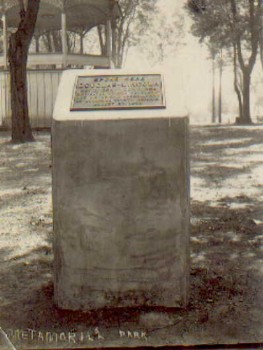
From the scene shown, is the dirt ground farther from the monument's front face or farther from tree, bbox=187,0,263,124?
tree, bbox=187,0,263,124

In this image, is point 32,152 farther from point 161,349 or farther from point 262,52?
point 262,52

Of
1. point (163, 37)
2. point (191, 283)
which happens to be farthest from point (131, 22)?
point (191, 283)

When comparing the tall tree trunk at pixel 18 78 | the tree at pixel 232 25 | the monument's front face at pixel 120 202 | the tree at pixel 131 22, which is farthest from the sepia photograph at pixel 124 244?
the tree at pixel 131 22

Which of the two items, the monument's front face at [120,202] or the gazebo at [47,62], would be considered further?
the gazebo at [47,62]

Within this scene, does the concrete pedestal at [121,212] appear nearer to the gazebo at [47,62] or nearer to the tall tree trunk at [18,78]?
the tall tree trunk at [18,78]

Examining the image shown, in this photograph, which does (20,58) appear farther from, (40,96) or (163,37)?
(163,37)

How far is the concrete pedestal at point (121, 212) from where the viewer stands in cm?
391

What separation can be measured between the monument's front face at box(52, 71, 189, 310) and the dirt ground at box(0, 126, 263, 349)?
0.56ft

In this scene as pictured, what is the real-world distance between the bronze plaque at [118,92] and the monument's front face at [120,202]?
1cm

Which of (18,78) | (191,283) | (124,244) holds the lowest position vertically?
(191,283)

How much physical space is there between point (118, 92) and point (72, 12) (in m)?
19.8

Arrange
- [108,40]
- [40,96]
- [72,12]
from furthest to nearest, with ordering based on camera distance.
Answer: [72,12]
[108,40]
[40,96]

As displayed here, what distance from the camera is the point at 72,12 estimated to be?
2308 centimetres

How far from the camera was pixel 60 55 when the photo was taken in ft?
65.8
